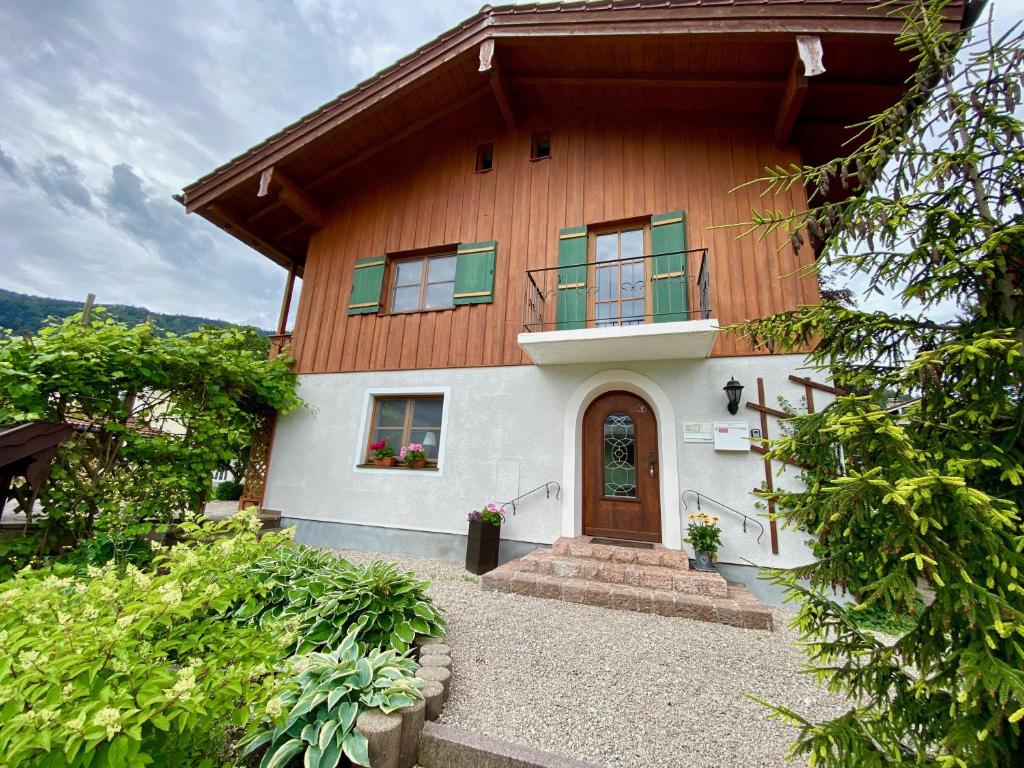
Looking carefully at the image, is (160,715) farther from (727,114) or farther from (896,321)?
(727,114)

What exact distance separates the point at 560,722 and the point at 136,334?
528 centimetres

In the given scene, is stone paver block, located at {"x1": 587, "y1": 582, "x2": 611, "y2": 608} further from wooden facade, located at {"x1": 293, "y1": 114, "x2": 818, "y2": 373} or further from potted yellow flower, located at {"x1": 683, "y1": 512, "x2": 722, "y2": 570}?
wooden facade, located at {"x1": 293, "y1": 114, "x2": 818, "y2": 373}

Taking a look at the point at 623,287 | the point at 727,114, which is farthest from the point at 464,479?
the point at 727,114

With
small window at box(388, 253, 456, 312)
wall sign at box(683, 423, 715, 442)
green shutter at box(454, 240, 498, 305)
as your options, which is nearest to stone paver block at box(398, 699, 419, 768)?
wall sign at box(683, 423, 715, 442)

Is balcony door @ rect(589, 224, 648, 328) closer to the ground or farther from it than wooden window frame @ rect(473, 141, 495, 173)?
closer to the ground

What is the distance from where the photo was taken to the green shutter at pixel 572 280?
18.1 feet

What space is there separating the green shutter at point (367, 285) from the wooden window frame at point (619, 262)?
11.6 ft

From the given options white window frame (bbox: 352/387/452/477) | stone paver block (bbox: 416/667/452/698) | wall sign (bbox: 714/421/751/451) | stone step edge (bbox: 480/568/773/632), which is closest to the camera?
stone paver block (bbox: 416/667/452/698)

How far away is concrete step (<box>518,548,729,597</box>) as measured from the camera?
12.2 ft

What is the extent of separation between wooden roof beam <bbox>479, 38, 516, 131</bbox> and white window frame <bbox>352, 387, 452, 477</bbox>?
4.52 m

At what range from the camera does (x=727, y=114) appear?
5.64 meters

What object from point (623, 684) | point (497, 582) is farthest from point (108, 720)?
point (497, 582)

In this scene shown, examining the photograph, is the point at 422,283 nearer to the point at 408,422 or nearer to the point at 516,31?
the point at 408,422

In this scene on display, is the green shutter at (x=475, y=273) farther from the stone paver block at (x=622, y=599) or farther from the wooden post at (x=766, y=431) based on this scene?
the stone paver block at (x=622, y=599)
